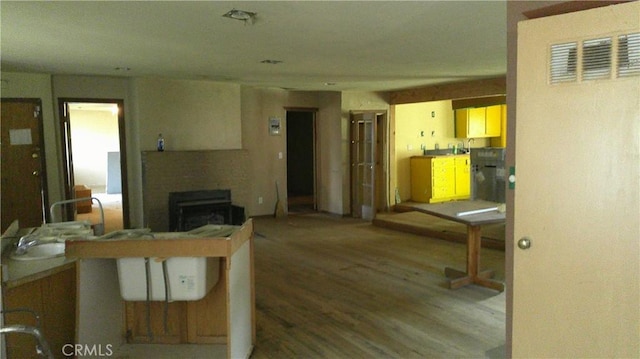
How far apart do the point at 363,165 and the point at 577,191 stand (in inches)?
229

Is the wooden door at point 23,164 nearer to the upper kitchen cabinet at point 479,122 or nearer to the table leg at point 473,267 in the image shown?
the table leg at point 473,267

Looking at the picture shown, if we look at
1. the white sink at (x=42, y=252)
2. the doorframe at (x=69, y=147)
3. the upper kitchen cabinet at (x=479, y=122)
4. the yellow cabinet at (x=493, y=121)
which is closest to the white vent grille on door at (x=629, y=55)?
the white sink at (x=42, y=252)

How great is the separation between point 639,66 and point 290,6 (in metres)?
1.91

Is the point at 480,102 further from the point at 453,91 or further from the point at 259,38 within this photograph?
the point at 259,38

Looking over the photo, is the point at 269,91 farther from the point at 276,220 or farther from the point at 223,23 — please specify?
the point at 223,23

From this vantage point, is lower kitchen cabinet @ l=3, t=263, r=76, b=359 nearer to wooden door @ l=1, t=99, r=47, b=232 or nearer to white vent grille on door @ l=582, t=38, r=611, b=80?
white vent grille on door @ l=582, t=38, r=611, b=80

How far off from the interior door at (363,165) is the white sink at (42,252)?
535cm

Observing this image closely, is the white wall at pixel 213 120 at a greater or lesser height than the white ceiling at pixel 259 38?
lesser

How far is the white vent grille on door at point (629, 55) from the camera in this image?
5.97 feet

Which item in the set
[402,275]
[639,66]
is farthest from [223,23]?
[402,275]

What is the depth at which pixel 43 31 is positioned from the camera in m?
3.50

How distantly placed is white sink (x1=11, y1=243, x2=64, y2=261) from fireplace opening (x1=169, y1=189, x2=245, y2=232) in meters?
3.31

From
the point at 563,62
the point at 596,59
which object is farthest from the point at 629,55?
the point at 563,62

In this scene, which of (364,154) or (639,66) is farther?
(364,154)
